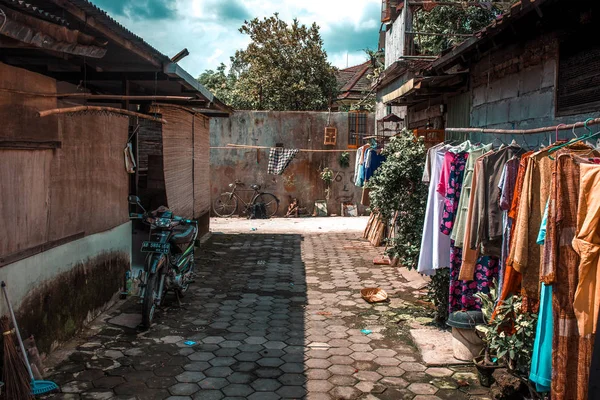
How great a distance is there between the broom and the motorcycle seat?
8.86 feet

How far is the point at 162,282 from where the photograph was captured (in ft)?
19.7

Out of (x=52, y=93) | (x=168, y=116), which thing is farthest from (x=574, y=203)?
(x=168, y=116)

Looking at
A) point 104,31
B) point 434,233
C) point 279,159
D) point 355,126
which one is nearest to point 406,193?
point 434,233

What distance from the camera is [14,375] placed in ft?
11.9

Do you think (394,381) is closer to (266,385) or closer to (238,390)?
(266,385)

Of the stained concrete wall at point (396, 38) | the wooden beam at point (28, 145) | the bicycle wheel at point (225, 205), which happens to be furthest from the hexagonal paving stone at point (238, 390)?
the bicycle wheel at point (225, 205)

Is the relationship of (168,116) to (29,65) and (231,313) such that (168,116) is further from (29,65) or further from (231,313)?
(231,313)

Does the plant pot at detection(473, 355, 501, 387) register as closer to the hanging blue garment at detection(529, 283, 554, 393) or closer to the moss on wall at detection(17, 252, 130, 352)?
the hanging blue garment at detection(529, 283, 554, 393)

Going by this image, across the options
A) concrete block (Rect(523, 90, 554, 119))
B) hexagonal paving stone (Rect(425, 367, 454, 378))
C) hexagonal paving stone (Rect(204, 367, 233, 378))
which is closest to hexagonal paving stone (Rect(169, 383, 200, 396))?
hexagonal paving stone (Rect(204, 367, 233, 378))

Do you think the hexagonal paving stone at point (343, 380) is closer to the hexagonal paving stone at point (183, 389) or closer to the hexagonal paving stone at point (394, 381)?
the hexagonal paving stone at point (394, 381)

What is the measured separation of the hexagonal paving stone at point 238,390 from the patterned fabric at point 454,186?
2.48m

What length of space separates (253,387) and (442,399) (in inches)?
62.0

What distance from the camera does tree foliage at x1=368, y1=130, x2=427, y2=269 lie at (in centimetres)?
640

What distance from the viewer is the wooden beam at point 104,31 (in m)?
3.77
